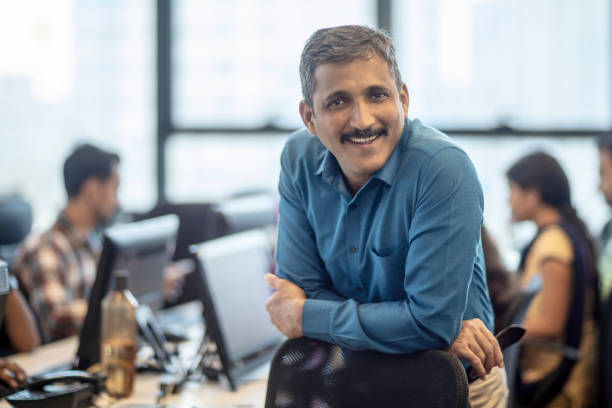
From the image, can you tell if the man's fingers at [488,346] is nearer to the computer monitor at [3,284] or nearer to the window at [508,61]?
the computer monitor at [3,284]

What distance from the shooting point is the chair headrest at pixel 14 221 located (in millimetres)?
3029

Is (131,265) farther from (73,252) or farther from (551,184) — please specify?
(551,184)

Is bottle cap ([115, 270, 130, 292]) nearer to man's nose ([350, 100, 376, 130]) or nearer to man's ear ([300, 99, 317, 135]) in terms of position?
man's ear ([300, 99, 317, 135])

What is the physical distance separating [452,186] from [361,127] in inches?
8.2

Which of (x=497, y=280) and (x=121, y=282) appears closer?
(x=121, y=282)

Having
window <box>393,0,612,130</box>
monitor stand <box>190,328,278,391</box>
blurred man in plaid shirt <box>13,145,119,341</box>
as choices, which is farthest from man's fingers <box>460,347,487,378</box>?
window <box>393,0,612,130</box>

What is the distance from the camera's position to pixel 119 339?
1.84 metres

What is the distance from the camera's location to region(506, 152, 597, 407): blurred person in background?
8.82ft

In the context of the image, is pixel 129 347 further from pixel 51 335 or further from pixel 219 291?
pixel 51 335

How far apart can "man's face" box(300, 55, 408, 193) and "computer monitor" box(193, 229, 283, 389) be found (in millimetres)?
626

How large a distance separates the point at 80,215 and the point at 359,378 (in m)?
1.94

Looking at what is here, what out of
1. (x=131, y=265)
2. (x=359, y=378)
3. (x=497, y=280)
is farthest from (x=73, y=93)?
(x=359, y=378)

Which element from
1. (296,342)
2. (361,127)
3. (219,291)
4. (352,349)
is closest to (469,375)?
(352,349)

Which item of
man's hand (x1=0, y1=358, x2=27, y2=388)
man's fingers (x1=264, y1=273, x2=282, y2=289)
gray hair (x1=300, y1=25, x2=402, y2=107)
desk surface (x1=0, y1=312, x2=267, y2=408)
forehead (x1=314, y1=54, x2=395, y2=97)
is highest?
gray hair (x1=300, y1=25, x2=402, y2=107)
